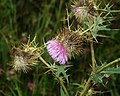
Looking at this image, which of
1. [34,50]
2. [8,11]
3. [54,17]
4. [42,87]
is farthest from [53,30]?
[34,50]

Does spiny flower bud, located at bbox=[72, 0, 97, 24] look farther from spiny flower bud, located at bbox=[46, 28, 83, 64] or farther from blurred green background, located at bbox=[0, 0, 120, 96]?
blurred green background, located at bbox=[0, 0, 120, 96]

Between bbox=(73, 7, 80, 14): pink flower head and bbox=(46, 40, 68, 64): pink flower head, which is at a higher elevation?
bbox=(73, 7, 80, 14): pink flower head

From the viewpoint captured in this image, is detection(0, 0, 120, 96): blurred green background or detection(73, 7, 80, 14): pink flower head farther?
detection(0, 0, 120, 96): blurred green background

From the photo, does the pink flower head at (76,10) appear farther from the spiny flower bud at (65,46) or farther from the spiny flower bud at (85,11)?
the spiny flower bud at (65,46)

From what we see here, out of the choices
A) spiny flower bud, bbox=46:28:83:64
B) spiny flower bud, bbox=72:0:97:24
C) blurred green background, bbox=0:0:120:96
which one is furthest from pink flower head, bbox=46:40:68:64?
blurred green background, bbox=0:0:120:96

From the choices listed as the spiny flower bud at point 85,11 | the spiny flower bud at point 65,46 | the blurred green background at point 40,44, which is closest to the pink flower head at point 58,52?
the spiny flower bud at point 65,46

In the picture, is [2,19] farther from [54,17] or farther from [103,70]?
[103,70]

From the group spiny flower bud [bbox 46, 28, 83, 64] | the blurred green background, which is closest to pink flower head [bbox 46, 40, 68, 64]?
spiny flower bud [bbox 46, 28, 83, 64]

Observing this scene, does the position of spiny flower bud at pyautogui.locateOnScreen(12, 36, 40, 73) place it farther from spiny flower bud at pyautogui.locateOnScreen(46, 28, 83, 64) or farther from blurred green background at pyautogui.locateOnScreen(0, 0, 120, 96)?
blurred green background at pyautogui.locateOnScreen(0, 0, 120, 96)
